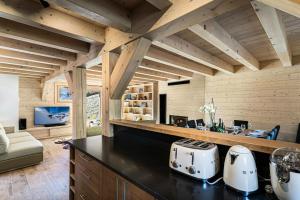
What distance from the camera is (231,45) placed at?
2539mm

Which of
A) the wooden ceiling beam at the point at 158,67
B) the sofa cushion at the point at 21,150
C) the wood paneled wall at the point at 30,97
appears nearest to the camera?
the sofa cushion at the point at 21,150

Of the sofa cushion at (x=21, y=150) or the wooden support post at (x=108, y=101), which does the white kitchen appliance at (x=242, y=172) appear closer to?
the wooden support post at (x=108, y=101)

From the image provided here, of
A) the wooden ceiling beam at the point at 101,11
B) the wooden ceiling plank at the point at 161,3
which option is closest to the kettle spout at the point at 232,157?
the wooden ceiling plank at the point at 161,3

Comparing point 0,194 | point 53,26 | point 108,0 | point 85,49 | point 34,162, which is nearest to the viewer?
point 108,0

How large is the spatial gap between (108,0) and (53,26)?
0.66 meters

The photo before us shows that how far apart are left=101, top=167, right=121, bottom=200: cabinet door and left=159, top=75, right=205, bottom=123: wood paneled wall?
4.85 meters

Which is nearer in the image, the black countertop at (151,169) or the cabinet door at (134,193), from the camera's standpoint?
the black countertop at (151,169)

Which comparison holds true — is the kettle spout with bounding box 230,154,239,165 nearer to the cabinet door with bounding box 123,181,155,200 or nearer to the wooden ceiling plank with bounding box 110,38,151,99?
the cabinet door with bounding box 123,181,155,200

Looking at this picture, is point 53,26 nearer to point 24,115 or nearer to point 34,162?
point 34,162

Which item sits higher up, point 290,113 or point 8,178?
point 290,113

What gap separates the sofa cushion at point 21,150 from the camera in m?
3.33

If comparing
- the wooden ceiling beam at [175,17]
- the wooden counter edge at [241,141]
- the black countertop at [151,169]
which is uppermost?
the wooden ceiling beam at [175,17]

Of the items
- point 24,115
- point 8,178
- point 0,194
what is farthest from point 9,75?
point 0,194

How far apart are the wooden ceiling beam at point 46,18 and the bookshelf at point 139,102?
17.9ft
